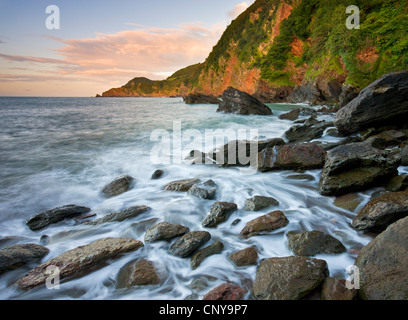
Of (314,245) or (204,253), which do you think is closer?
(314,245)

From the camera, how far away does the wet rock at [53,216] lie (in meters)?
3.90

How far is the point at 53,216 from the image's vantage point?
4020mm

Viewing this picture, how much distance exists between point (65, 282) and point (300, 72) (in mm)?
37788

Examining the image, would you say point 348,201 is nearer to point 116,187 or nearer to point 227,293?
point 227,293

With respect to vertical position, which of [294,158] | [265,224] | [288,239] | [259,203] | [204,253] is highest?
[294,158]

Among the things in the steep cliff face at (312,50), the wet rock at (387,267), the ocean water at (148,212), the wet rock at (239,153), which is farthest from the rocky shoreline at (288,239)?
the steep cliff face at (312,50)

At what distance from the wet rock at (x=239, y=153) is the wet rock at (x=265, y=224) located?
2.85 m

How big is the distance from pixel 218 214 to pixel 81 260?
2.13 meters

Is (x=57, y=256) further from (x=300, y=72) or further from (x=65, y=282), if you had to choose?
(x=300, y=72)

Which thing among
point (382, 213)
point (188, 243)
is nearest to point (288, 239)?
point (382, 213)

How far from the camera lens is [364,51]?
1725 centimetres

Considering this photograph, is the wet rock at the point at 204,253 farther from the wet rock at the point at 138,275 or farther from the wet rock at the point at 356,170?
the wet rock at the point at 356,170

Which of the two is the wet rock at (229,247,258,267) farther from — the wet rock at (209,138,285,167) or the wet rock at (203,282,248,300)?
the wet rock at (209,138,285,167)

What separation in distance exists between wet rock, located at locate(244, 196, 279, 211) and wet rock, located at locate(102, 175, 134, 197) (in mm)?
3158
